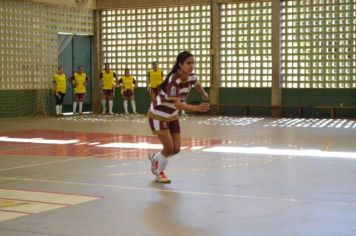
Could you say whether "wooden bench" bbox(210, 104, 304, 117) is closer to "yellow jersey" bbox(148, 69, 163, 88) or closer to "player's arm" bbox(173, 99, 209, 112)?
"yellow jersey" bbox(148, 69, 163, 88)

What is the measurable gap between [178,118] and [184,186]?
5.41 feet

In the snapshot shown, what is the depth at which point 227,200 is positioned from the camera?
6582mm

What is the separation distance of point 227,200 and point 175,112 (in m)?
1.59

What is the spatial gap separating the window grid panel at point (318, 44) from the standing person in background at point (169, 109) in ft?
42.8

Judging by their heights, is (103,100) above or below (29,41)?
below

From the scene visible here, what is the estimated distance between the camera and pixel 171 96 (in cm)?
743

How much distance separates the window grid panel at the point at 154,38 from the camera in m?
22.0

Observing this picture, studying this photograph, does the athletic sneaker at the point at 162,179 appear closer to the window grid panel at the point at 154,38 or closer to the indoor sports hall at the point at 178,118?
the indoor sports hall at the point at 178,118

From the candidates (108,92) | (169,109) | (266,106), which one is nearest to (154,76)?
(108,92)

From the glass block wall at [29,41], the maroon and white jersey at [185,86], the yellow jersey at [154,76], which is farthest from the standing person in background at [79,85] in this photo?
the maroon and white jersey at [185,86]

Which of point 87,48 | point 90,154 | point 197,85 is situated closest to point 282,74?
point 87,48

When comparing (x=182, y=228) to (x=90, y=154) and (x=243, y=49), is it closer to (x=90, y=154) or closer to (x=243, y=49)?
(x=90, y=154)

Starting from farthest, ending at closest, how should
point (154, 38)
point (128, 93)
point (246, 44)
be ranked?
point (154, 38) < point (128, 93) < point (246, 44)

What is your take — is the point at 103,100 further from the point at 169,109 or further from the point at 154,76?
the point at 169,109
